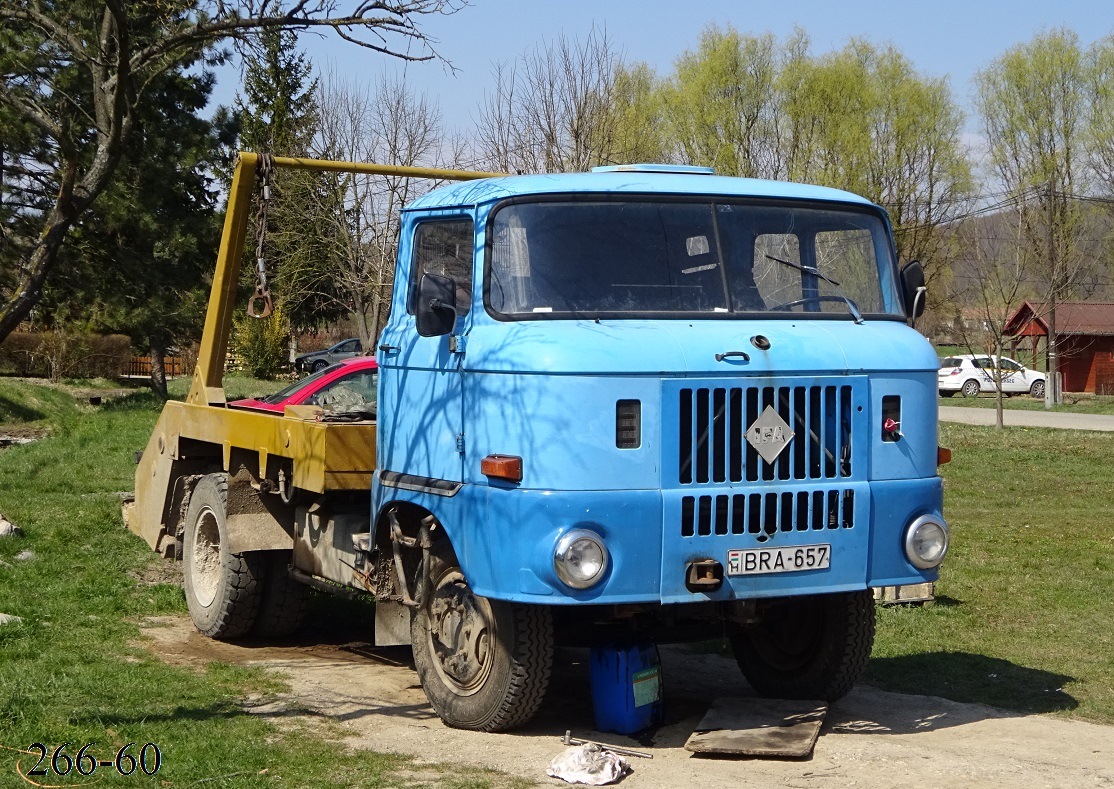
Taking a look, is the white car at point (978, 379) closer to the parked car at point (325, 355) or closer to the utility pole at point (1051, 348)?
the utility pole at point (1051, 348)

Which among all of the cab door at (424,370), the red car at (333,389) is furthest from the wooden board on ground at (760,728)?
the red car at (333,389)

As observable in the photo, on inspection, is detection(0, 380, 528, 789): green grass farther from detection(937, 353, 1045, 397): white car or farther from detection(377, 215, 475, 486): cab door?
detection(937, 353, 1045, 397): white car

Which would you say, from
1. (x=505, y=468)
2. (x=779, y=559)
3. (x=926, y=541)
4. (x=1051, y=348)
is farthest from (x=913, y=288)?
→ (x=1051, y=348)

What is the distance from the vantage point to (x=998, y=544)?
43.7 ft

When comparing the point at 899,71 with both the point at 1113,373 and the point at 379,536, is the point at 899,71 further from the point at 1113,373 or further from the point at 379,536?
the point at 379,536

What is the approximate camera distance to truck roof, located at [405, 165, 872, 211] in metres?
6.49

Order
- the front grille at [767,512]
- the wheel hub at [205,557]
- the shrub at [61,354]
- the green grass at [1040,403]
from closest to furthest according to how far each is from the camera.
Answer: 1. the front grille at [767,512]
2. the wheel hub at [205,557]
3. the shrub at [61,354]
4. the green grass at [1040,403]

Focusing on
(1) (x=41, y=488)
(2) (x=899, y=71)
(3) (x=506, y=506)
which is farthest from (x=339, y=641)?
(2) (x=899, y=71)

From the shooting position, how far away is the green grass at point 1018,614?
7.90m

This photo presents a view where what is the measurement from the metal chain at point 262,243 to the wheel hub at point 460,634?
240 centimetres

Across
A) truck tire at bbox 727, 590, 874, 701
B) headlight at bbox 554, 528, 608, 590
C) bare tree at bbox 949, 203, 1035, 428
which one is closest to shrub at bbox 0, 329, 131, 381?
bare tree at bbox 949, 203, 1035, 428

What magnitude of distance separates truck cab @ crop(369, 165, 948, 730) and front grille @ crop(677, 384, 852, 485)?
0.01 metres

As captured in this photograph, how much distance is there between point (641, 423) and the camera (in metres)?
5.97

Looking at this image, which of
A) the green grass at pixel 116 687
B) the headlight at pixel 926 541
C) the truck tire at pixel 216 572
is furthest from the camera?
the truck tire at pixel 216 572
